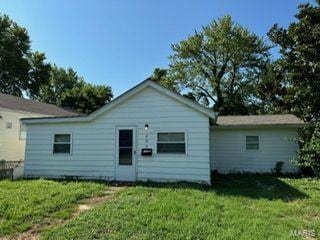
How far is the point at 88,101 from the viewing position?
122 ft

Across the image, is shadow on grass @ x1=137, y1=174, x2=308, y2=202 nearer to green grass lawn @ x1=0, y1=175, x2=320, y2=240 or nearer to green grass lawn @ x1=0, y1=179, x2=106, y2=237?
green grass lawn @ x1=0, y1=175, x2=320, y2=240

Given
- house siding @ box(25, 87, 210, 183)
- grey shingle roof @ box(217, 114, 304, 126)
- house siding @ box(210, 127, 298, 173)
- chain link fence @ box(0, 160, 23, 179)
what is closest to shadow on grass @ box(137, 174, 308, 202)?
house siding @ box(25, 87, 210, 183)

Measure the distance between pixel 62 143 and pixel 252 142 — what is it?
29.6 ft

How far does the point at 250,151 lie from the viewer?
16047 mm

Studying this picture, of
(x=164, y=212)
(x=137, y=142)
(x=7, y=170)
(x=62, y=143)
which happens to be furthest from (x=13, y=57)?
(x=164, y=212)

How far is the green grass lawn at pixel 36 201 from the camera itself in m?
7.20

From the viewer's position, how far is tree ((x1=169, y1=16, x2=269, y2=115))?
3362cm

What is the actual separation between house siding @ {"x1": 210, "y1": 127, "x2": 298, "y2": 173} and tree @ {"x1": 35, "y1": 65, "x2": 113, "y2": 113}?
73.1ft

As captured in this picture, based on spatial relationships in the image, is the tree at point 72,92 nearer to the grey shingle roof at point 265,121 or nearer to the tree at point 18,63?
the tree at point 18,63

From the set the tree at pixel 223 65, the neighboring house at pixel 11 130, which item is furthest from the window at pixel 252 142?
the tree at pixel 223 65

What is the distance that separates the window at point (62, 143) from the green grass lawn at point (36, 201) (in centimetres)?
229

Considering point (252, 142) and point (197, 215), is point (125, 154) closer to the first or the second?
point (197, 215)

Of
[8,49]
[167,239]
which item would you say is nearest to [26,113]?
[167,239]

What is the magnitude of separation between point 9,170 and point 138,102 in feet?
20.8
